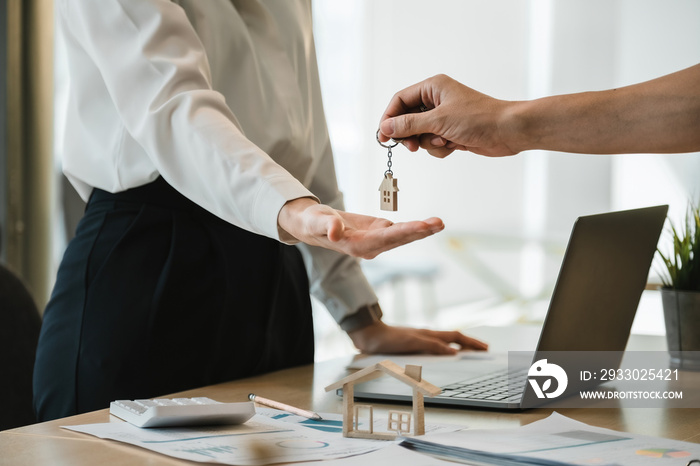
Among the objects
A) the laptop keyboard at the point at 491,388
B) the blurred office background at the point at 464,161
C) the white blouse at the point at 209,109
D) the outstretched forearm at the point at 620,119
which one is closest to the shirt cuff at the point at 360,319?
the white blouse at the point at 209,109

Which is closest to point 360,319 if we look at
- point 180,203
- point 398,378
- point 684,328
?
point 180,203

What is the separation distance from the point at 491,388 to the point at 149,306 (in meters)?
0.51

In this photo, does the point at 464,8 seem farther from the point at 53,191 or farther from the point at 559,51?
the point at 53,191

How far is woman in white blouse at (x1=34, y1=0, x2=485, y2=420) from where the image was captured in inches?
38.7

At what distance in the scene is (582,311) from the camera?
102 centimetres

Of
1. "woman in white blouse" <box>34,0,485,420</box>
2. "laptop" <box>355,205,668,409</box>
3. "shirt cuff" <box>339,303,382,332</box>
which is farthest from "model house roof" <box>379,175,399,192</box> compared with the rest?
"shirt cuff" <box>339,303,382,332</box>

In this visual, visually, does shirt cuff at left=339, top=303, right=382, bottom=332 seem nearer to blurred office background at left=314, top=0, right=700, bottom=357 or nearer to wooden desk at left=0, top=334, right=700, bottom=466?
wooden desk at left=0, top=334, right=700, bottom=466

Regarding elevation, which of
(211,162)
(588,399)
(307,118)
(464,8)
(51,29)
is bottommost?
(588,399)

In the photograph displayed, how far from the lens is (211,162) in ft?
3.12

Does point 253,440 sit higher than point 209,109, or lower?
lower

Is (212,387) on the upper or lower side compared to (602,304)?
lower

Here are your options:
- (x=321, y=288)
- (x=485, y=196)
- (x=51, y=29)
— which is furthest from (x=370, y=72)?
(x=321, y=288)

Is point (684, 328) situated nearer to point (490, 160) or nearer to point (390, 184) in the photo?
point (390, 184)

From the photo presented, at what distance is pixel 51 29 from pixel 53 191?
773 mm
